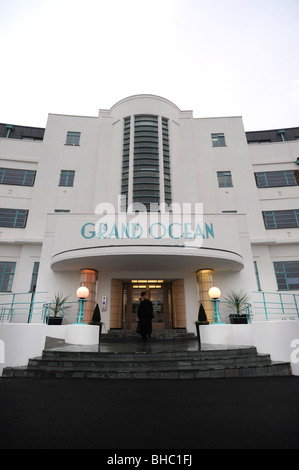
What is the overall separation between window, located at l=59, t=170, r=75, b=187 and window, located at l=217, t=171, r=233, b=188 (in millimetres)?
10197

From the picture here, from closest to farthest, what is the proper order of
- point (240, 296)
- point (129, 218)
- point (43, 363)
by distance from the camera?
point (43, 363) → point (129, 218) → point (240, 296)

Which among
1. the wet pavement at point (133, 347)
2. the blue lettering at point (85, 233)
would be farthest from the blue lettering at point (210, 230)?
the blue lettering at point (85, 233)

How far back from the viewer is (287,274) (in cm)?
1464

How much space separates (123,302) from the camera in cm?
1374

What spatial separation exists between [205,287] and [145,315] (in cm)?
360

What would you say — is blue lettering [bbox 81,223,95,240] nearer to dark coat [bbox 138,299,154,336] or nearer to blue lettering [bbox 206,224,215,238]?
dark coat [bbox 138,299,154,336]

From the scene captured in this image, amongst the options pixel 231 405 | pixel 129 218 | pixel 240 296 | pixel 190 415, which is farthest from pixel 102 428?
pixel 240 296

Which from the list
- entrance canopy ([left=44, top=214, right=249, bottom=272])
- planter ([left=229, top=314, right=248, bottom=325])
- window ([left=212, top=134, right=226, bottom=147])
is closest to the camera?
planter ([left=229, top=314, right=248, bottom=325])

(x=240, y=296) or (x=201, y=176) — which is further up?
(x=201, y=176)

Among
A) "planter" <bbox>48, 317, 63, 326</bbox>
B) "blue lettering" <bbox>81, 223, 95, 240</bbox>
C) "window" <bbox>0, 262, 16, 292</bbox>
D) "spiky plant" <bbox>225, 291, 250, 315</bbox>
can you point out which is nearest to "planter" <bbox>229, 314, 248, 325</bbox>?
"spiky plant" <bbox>225, 291, 250, 315</bbox>

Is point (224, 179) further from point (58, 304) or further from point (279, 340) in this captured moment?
point (58, 304)

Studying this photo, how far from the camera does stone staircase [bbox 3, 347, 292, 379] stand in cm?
594

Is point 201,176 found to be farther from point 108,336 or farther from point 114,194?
point 108,336
